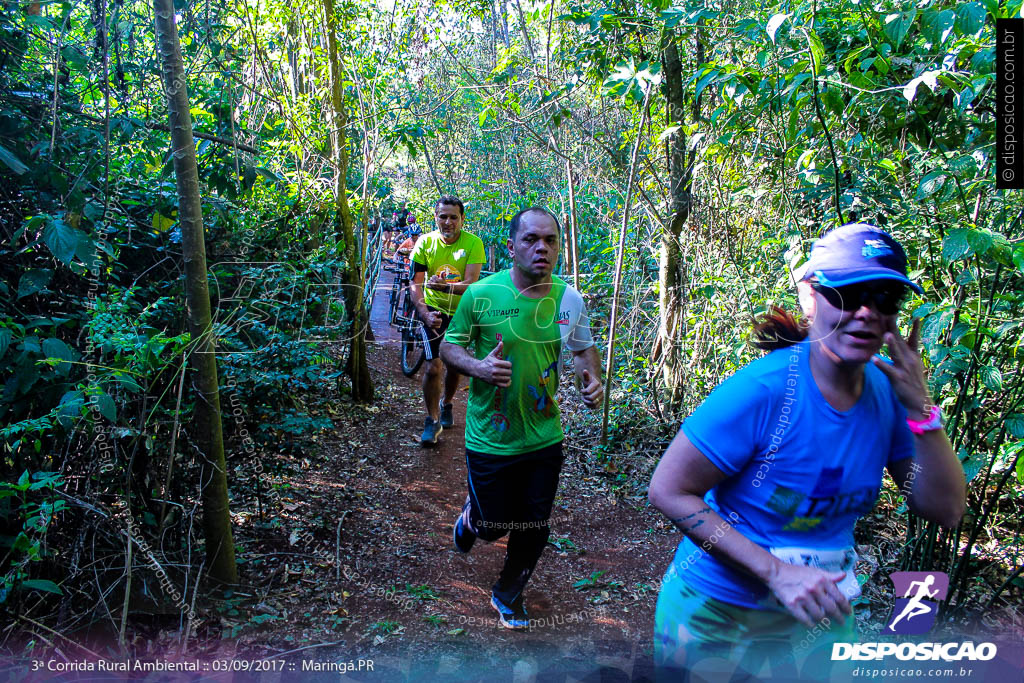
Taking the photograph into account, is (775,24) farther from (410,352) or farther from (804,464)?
(410,352)

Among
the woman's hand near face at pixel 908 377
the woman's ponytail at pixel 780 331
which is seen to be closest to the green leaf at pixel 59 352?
the woman's ponytail at pixel 780 331

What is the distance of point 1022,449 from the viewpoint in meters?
2.65

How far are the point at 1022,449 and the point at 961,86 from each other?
4.97ft

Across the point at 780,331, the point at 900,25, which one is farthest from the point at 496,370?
the point at 900,25

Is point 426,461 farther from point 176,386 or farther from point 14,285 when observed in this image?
point 14,285

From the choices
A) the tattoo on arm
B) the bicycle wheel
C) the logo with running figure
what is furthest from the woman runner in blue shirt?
the bicycle wheel

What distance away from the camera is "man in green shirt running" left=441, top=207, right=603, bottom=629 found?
3.39 m

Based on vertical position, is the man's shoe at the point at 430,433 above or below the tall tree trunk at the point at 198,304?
below

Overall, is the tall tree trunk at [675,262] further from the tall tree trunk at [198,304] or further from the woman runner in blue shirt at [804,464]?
the woman runner in blue shirt at [804,464]

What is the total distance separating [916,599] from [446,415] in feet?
14.8

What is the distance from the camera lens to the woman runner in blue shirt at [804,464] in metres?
1.72

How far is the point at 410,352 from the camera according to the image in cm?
898

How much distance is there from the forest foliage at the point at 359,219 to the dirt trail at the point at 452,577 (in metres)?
0.52

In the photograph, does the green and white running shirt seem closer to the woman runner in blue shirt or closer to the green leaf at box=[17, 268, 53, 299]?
the woman runner in blue shirt
